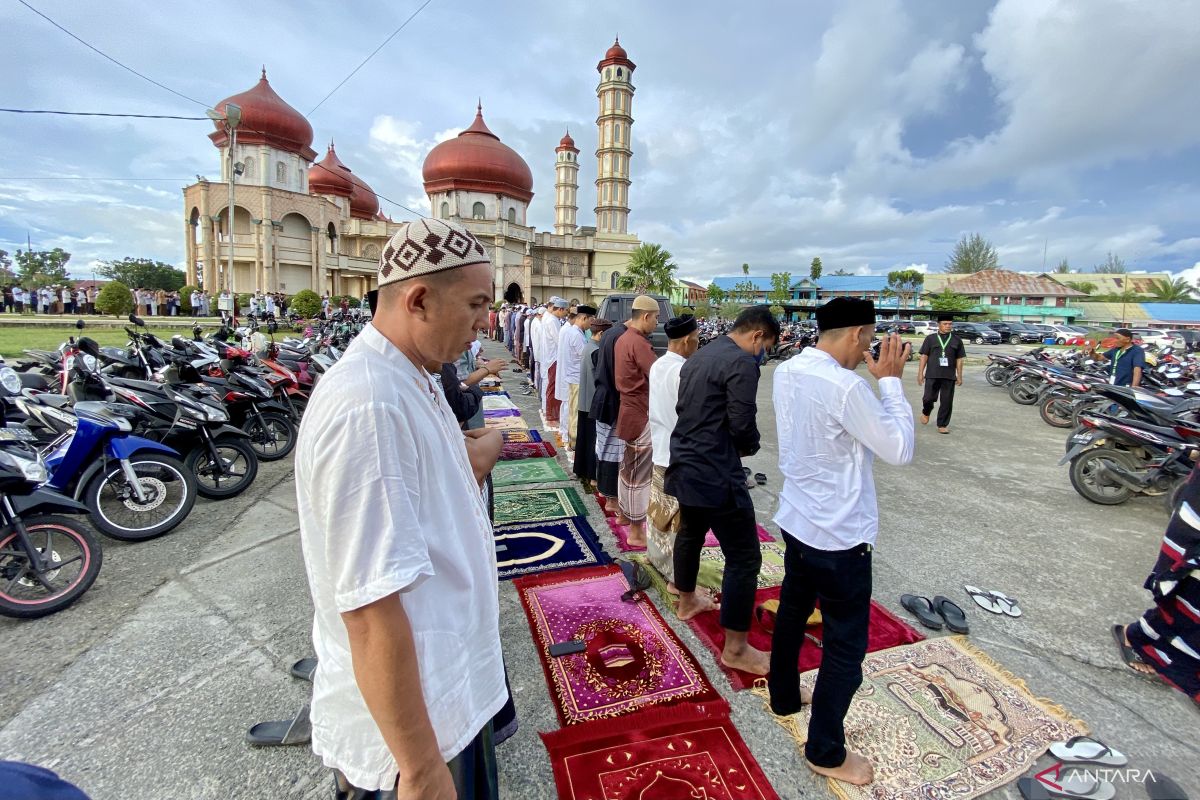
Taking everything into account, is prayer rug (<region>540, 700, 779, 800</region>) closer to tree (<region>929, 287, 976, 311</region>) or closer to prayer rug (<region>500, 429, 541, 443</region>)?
prayer rug (<region>500, 429, 541, 443</region>)

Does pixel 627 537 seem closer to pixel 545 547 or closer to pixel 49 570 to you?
pixel 545 547

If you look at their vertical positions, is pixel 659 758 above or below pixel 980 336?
below

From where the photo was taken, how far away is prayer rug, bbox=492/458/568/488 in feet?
18.1

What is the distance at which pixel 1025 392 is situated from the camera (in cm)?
1090

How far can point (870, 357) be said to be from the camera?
2082mm

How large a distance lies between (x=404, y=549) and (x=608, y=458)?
358cm

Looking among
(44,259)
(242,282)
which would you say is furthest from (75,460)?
(44,259)

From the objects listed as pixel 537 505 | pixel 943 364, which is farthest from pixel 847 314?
pixel 943 364

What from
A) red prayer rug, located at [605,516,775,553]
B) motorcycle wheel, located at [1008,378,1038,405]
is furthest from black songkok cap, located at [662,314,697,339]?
motorcycle wheel, located at [1008,378,1038,405]

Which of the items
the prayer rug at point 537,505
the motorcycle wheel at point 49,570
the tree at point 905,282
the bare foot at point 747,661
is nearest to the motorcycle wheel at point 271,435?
the prayer rug at point 537,505

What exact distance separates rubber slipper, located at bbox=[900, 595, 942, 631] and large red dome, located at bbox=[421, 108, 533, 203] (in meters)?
42.4

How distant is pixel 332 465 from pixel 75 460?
416cm

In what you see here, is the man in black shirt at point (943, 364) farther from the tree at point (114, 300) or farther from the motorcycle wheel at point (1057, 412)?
the tree at point (114, 300)

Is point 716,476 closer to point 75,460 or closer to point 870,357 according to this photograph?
point 870,357
